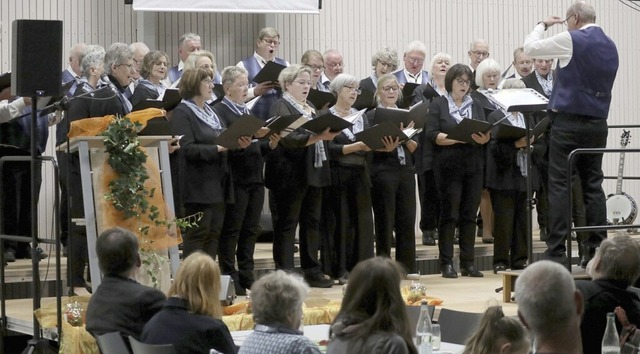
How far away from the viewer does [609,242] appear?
17.4 ft

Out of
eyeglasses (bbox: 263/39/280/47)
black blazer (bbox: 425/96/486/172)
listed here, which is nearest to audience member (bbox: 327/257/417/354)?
black blazer (bbox: 425/96/486/172)

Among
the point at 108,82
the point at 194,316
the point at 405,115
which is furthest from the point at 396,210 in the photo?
the point at 194,316

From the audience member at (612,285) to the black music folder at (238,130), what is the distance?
10.3 ft

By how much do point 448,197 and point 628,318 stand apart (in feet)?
14.0

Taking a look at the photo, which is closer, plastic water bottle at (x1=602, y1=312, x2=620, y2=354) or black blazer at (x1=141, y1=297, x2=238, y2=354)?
plastic water bottle at (x1=602, y1=312, x2=620, y2=354)

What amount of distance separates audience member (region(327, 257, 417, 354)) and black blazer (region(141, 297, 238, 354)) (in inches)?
40.7

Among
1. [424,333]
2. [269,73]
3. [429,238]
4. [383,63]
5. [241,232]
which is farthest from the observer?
[429,238]

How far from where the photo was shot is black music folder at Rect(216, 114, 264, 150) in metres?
7.87

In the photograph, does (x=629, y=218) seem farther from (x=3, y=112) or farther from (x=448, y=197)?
(x=3, y=112)

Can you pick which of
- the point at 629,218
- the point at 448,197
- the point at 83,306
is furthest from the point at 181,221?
the point at 629,218

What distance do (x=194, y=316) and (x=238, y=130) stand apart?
2984mm

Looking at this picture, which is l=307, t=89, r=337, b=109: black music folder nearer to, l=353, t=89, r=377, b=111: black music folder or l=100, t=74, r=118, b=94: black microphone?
l=353, t=89, r=377, b=111: black music folder

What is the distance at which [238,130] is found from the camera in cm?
795

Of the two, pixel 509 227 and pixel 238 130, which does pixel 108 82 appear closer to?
pixel 238 130
